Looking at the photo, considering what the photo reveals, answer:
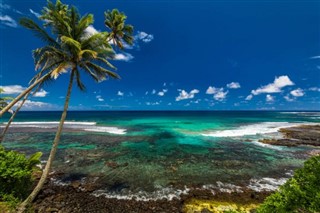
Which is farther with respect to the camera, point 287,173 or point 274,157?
point 274,157

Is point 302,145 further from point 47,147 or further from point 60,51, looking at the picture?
point 47,147

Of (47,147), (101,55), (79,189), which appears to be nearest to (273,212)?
(79,189)

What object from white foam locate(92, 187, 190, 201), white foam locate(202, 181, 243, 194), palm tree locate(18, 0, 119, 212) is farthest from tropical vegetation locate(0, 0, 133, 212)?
white foam locate(202, 181, 243, 194)

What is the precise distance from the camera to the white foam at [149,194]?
7.95 meters

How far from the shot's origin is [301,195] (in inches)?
140

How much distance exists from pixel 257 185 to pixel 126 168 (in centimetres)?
831

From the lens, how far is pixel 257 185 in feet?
30.6

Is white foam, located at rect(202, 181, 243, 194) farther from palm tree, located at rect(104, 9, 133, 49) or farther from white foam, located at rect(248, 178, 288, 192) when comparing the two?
palm tree, located at rect(104, 9, 133, 49)

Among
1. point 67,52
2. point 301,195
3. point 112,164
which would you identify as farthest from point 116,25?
point 301,195

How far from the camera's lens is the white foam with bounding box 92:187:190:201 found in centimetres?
795

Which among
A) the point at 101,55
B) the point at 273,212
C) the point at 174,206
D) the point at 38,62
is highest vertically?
the point at 101,55

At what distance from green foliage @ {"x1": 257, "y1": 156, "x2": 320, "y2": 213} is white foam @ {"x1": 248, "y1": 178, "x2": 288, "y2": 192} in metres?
5.80

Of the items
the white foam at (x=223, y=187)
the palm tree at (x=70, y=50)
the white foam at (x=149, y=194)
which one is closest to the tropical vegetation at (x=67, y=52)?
the palm tree at (x=70, y=50)

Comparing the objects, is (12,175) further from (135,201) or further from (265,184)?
(265,184)
